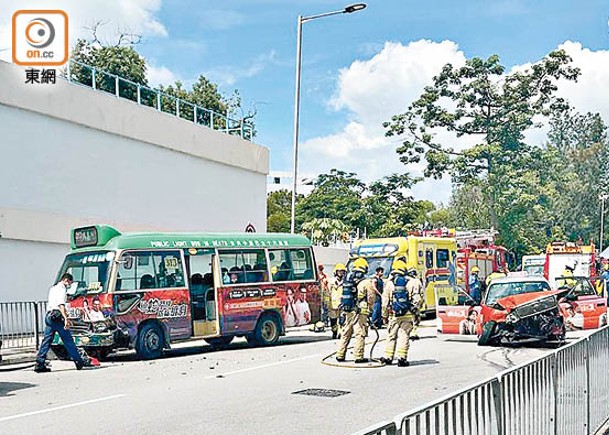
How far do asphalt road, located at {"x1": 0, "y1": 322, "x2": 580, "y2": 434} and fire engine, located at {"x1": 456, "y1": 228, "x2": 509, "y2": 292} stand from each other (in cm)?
1163

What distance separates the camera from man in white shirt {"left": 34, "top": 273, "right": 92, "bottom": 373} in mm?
14062

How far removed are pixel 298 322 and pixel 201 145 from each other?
1124 centimetres

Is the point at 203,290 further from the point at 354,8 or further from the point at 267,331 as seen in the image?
the point at 354,8

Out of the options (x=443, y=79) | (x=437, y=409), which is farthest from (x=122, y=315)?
(x=443, y=79)

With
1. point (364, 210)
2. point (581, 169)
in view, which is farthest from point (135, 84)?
point (581, 169)

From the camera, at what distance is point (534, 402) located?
18.8 ft

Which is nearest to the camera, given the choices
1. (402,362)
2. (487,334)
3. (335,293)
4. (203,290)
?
(402,362)

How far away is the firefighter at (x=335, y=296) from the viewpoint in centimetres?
1786

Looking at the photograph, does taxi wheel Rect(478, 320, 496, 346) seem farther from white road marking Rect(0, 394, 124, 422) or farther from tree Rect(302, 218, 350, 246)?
tree Rect(302, 218, 350, 246)

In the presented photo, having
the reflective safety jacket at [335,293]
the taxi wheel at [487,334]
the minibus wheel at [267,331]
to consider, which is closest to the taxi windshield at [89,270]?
the minibus wheel at [267,331]

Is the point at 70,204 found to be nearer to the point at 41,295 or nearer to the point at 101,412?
the point at 41,295

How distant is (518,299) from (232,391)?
735 cm

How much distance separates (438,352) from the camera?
16.2 metres

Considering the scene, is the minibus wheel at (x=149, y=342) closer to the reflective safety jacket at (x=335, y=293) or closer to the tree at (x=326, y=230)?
the reflective safety jacket at (x=335, y=293)
